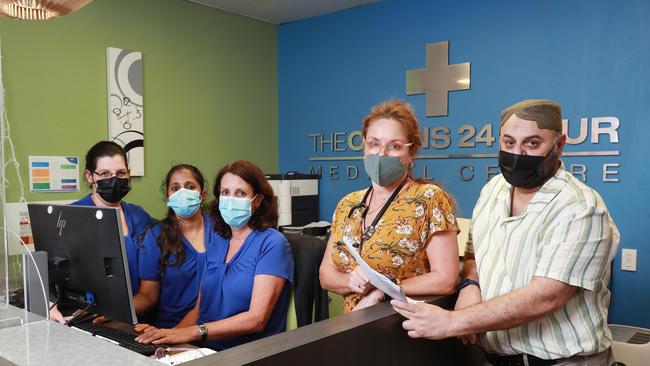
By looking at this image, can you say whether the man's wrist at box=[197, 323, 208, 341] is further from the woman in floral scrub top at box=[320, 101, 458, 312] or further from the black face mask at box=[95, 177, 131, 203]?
the black face mask at box=[95, 177, 131, 203]

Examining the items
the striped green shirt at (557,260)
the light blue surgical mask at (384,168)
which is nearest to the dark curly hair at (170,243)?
the light blue surgical mask at (384,168)

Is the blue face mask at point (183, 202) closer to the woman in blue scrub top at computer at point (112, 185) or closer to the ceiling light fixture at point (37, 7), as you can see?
the woman in blue scrub top at computer at point (112, 185)

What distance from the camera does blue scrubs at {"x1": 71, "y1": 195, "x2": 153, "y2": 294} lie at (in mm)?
2098

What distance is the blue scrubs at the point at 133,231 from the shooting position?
2.10 metres

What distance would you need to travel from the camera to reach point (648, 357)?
249cm

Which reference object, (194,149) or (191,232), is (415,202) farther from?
(194,149)

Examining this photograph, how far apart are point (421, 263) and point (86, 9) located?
2670 millimetres

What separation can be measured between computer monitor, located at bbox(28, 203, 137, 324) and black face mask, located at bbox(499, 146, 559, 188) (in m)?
1.05

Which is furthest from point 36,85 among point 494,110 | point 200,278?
point 494,110

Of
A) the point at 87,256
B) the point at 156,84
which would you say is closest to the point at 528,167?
the point at 87,256

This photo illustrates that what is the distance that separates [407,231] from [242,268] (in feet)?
2.23

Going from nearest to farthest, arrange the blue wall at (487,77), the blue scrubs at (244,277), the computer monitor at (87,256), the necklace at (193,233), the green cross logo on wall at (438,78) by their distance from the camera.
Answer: the computer monitor at (87,256) → the blue scrubs at (244,277) → the necklace at (193,233) → the blue wall at (487,77) → the green cross logo on wall at (438,78)

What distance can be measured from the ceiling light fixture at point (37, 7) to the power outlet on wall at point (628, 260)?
2.85 metres

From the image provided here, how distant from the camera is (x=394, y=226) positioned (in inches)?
60.4
